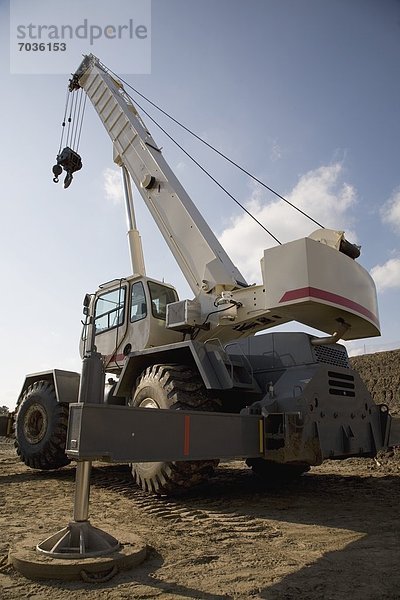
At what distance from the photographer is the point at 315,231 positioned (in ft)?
18.5

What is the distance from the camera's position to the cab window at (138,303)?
693cm

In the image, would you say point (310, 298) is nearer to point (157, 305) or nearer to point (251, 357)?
point (251, 357)

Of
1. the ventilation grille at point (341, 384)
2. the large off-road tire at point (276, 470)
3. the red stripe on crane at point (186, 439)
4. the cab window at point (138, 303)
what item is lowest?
the large off-road tire at point (276, 470)

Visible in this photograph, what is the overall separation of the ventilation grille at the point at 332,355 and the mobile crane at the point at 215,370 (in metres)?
0.02

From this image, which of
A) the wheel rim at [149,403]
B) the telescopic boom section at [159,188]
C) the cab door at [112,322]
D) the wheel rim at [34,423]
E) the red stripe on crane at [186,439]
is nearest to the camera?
the red stripe on crane at [186,439]

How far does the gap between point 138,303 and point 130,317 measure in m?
0.25

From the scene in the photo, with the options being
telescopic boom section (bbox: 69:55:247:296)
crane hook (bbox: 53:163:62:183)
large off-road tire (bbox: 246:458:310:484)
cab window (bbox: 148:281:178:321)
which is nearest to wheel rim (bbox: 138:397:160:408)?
cab window (bbox: 148:281:178:321)

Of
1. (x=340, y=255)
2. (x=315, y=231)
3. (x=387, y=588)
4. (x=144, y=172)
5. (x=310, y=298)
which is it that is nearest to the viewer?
(x=387, y=588)

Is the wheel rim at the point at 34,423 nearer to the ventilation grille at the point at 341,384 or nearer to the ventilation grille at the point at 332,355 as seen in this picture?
the ventilation grille at the point at 332,355

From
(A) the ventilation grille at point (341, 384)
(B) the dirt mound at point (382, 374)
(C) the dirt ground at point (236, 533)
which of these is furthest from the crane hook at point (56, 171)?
(B) the dirt mound at point (382, 374)

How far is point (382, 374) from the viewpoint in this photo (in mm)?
19609

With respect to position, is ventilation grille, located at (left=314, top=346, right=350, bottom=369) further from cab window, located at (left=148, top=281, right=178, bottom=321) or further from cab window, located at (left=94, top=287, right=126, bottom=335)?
cab window, located at (left=94, top=287, right=126, bottom=335)

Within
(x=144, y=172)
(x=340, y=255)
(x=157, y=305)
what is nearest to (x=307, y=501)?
(x=340, y=255)

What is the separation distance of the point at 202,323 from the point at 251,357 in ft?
2.51
